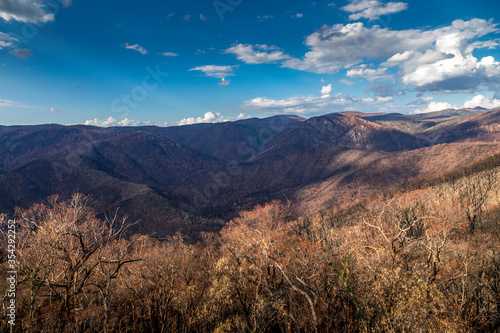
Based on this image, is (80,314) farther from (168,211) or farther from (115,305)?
(168,211)

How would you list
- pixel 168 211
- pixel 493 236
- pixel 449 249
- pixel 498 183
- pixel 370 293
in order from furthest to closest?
pixel 168 211 < pixel 498 183 < pixel 493 236 < pixel 449 249 < pixel 370 293

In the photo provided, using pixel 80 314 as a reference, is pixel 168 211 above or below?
below

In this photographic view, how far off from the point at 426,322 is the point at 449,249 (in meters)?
24.7

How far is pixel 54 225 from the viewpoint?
855 inches

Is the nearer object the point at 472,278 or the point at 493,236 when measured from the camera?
the point at 472,278

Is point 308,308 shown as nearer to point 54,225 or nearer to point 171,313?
point 171,313

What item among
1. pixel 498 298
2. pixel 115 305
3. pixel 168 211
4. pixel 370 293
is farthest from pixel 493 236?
pixel 168 211

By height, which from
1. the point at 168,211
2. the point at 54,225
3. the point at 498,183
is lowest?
the point at 168,211

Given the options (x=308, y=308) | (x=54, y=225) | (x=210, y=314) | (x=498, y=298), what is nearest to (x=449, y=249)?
(x=498, y=298)

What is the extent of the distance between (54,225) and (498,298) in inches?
1575

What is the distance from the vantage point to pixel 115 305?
2622 centimetres

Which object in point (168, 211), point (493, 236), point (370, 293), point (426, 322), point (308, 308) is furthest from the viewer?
point (168, 211)

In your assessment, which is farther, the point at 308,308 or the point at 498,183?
the point at 498,183

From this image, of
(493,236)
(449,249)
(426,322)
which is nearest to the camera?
(426,322)
